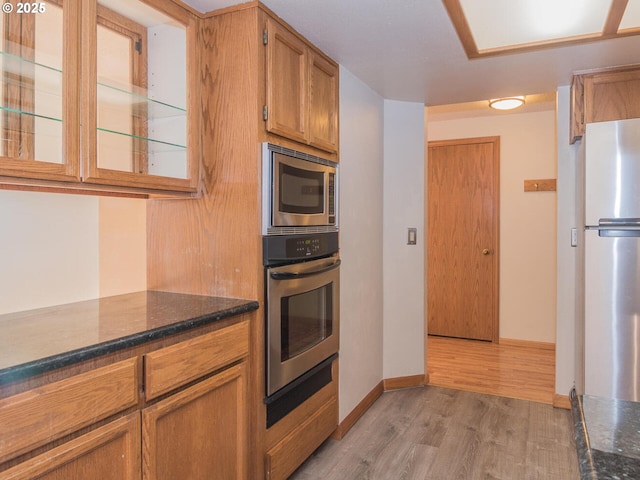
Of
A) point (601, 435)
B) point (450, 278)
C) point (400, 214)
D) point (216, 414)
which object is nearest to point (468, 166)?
point (450, 278)

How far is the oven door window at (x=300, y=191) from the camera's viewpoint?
1984 millimetres

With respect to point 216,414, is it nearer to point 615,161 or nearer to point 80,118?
point 80,118

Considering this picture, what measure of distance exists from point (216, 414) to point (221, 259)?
2.05 feet

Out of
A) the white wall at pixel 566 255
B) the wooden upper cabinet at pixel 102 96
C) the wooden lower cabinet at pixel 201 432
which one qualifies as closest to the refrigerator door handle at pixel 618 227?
the white wall at pixel 566 255

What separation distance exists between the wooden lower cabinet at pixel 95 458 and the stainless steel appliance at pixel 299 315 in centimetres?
65

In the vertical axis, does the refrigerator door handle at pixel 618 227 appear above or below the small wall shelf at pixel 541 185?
below

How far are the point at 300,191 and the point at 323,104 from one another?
57 cm

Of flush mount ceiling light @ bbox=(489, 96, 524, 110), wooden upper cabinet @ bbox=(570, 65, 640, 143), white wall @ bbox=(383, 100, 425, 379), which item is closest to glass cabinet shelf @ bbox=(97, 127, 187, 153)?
white wall @ bbox=(383, 100, 425, 379)

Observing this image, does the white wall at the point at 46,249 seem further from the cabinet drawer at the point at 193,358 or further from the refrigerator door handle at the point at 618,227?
the refrigerator door handle at the point at 618,227

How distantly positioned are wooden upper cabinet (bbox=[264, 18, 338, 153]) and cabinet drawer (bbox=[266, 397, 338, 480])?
138cm

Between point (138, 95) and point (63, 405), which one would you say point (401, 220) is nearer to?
point (138, 95)

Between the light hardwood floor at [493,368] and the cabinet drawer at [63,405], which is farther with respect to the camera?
the light hardwood floor at [493,368]

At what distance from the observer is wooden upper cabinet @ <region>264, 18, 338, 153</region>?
1.94 m

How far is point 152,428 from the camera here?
1400 millimetres
